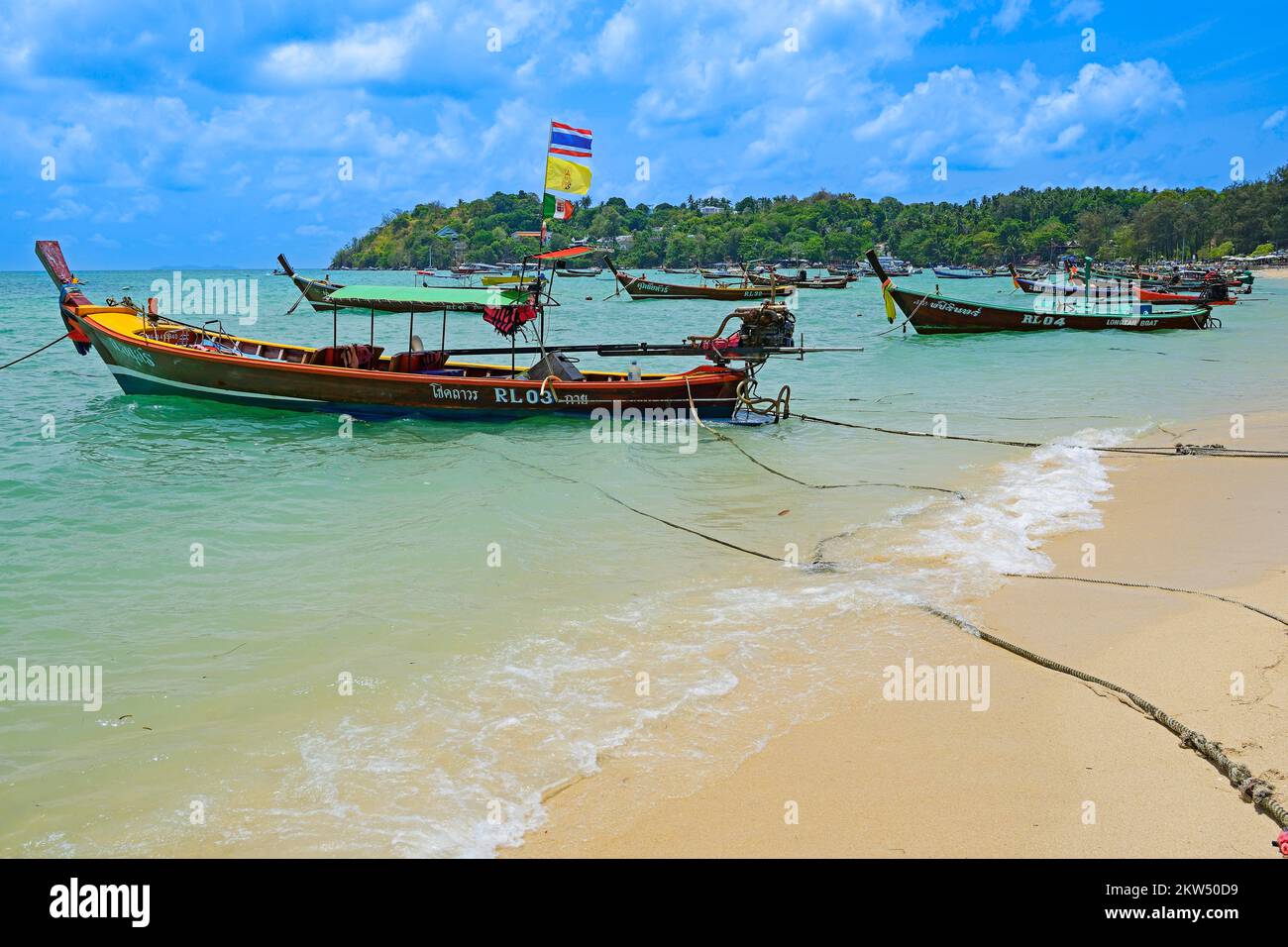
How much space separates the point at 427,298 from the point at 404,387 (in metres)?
1.63

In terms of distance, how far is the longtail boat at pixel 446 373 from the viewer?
15086 millimetres

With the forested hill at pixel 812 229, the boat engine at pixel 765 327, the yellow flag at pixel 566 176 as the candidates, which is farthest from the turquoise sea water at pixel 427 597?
the forested hill at pixel 812 229

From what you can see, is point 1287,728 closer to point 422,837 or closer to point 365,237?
point 422,837

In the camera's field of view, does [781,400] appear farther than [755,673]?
Yes

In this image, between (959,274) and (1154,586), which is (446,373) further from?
(959,274)

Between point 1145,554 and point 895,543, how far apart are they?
2026 millimetres

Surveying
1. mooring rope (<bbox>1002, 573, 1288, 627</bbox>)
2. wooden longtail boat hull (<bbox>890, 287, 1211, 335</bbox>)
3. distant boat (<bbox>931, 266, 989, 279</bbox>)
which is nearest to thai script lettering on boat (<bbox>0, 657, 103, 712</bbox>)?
mooring rope (<bbox>1002, 573, 1288, 627</bbox>)

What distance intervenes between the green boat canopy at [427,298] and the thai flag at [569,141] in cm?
235

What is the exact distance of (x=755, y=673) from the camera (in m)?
5.68

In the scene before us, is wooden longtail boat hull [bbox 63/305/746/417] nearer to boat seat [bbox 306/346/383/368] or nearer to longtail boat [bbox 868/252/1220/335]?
boat seat [bbox 306/346/383/368]

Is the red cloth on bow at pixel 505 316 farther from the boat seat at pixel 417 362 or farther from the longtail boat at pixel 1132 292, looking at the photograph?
the longtail boat at pixel 1132 292

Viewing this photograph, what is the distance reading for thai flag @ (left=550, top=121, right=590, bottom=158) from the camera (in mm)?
14719

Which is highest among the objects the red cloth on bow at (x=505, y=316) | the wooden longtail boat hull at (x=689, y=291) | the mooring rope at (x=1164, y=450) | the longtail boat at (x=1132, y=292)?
the wooden longtail boat hull at (x=689, y=291)
